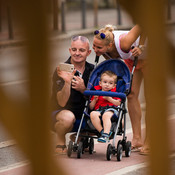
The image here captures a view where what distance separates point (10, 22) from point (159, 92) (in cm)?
25

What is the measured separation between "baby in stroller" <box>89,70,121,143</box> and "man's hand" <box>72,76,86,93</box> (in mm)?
130

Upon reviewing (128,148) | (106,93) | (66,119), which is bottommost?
(128,148)

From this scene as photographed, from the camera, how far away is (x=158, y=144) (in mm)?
826

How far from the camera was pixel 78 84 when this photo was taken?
5004 millimetres

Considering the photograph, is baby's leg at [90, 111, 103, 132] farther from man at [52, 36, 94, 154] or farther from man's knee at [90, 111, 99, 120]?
man at [52, 36, 94, 154]

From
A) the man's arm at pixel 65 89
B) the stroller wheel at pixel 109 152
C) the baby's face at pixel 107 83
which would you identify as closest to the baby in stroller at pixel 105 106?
the baby's face at pixel 107 83

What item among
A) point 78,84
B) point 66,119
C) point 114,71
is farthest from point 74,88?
point 114,71

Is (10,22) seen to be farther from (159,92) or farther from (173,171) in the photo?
(173,171)

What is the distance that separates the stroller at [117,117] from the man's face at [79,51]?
0.62 feet

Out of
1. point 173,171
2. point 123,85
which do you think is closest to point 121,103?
point 123,85

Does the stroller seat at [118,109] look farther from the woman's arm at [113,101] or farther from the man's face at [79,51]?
the man's face at [79,51]

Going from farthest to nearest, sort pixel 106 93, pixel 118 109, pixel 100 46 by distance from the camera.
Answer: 1. pixel 100 46
2. pixel 118 109
3. pixel 106 93

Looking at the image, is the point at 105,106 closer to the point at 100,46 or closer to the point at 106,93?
the point at 106,93

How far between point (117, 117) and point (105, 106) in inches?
8.7
